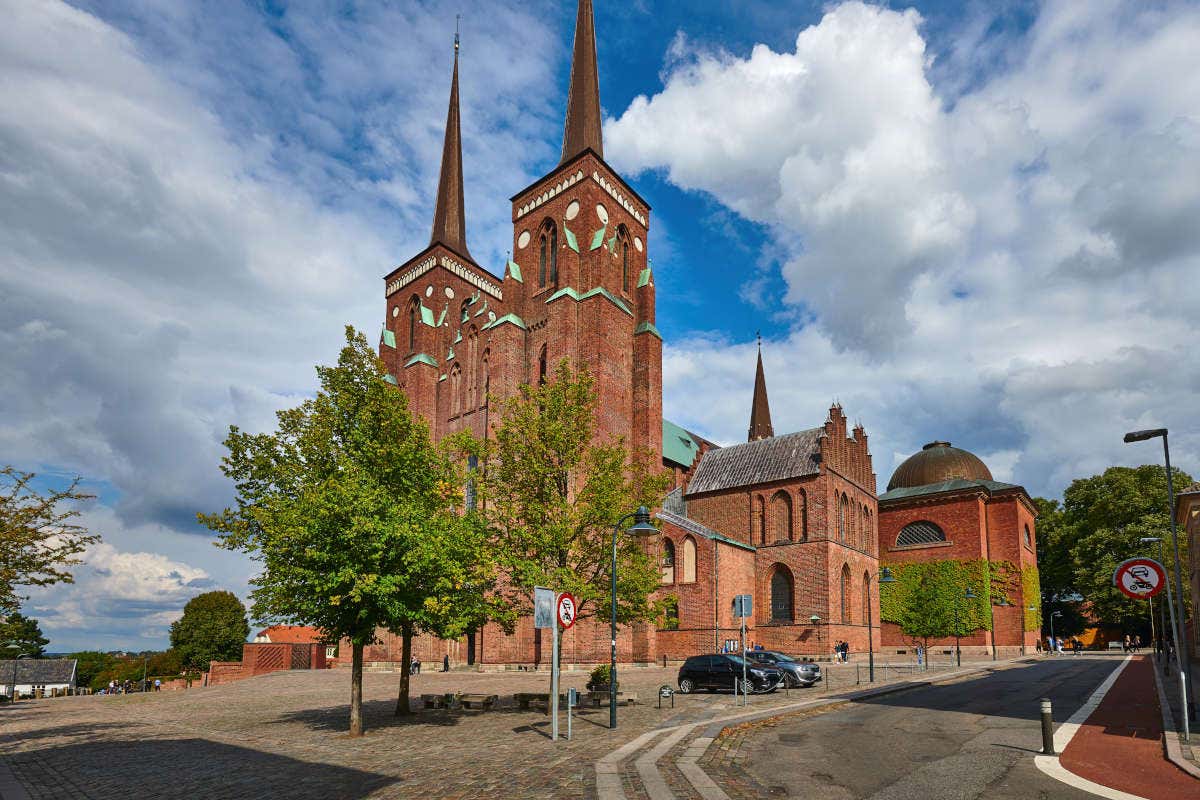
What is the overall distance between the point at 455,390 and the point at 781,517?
75.2ft

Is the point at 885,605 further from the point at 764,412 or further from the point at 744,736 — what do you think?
the point at 744,736

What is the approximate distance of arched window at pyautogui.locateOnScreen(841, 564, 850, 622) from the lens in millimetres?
47500

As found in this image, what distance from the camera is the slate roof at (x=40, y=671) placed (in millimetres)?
61281

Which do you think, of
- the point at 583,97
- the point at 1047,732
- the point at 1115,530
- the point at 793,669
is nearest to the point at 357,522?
the point at 1047,732

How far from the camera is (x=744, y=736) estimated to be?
15031mm

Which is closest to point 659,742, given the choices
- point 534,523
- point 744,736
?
point 744,736

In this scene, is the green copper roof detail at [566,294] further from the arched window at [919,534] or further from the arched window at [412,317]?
the arched window at [919,534]

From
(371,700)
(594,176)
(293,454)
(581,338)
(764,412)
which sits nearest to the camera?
(293,454)

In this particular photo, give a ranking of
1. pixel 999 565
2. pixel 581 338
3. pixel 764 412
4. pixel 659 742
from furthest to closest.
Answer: pixel 764 412 → pixel 999 565 → pixel 581 338 → pixel 659 742

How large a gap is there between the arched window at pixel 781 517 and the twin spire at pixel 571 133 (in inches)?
973

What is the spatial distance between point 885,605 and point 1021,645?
28.1 ft

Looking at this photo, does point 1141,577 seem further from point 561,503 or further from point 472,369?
point 472,369

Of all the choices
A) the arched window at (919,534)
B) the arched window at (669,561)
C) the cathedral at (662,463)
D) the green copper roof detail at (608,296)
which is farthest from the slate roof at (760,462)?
the green copper roof detail at (608,296)

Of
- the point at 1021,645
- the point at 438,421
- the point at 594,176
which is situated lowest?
the point at 1021,645
